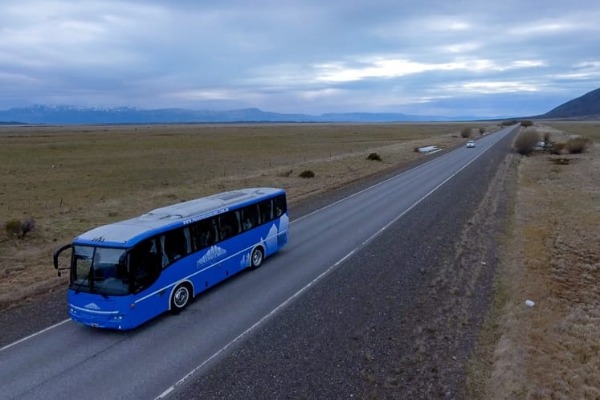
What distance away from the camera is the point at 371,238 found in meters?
19.9

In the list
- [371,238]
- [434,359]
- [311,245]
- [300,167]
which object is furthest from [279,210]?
[300,167]

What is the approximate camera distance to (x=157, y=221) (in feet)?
41.7

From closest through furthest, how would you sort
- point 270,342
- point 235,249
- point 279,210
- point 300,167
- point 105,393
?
1. point 105,393
2. point 270,342
3. point 235,249
4. point 279,210
5. point 300,167

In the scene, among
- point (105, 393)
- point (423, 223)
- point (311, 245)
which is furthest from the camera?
point (423, 223)

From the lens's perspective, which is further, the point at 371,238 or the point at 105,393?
the point at 371,238

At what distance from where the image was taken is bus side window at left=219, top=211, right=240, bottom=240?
1458 centimetres

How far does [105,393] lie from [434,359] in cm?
652

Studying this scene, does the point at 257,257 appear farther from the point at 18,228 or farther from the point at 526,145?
the point at 526,145

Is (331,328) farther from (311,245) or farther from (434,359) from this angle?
(311,245)

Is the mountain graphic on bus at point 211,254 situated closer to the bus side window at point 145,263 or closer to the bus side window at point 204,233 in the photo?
the bus side window at point 204,233

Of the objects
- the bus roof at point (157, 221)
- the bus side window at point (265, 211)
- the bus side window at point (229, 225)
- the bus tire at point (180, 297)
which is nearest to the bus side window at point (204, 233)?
the bus roof at point (157, 221)

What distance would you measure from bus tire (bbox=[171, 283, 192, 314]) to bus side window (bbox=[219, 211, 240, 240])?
2027mm

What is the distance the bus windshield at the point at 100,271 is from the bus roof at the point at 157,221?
213mm

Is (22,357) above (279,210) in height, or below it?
below
